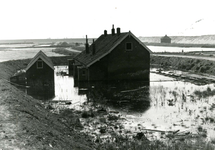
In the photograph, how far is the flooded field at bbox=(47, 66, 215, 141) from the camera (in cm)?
1527

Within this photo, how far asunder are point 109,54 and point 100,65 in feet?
6.02

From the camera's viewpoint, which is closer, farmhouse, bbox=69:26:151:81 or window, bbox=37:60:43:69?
window, bbox=37:60:43:69

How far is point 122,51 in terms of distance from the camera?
1297 inches

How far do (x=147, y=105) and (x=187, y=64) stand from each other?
24.1 metres

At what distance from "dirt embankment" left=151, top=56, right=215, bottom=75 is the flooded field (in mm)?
8086

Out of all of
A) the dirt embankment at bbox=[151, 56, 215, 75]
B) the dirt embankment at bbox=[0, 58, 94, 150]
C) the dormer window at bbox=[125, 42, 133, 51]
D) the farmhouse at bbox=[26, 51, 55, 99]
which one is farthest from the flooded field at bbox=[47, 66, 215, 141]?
the dirt embankment at bbox=[151, 56, 215, 75]

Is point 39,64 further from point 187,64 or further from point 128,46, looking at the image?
point 187,64

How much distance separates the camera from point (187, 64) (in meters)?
42.5

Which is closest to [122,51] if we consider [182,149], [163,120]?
[163,120]

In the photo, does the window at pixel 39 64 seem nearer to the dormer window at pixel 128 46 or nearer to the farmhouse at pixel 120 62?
the farmhouse at pixel 120 62

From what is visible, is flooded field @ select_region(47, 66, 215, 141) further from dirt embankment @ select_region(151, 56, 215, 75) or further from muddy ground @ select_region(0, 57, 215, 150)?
dirt embankment @ select_region(151, 56, 215, 75)

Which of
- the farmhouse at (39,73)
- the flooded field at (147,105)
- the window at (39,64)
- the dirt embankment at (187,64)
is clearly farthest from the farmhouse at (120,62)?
the dirt embankment at (187,64)

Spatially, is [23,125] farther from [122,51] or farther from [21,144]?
[122,51]

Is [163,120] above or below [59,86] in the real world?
below
